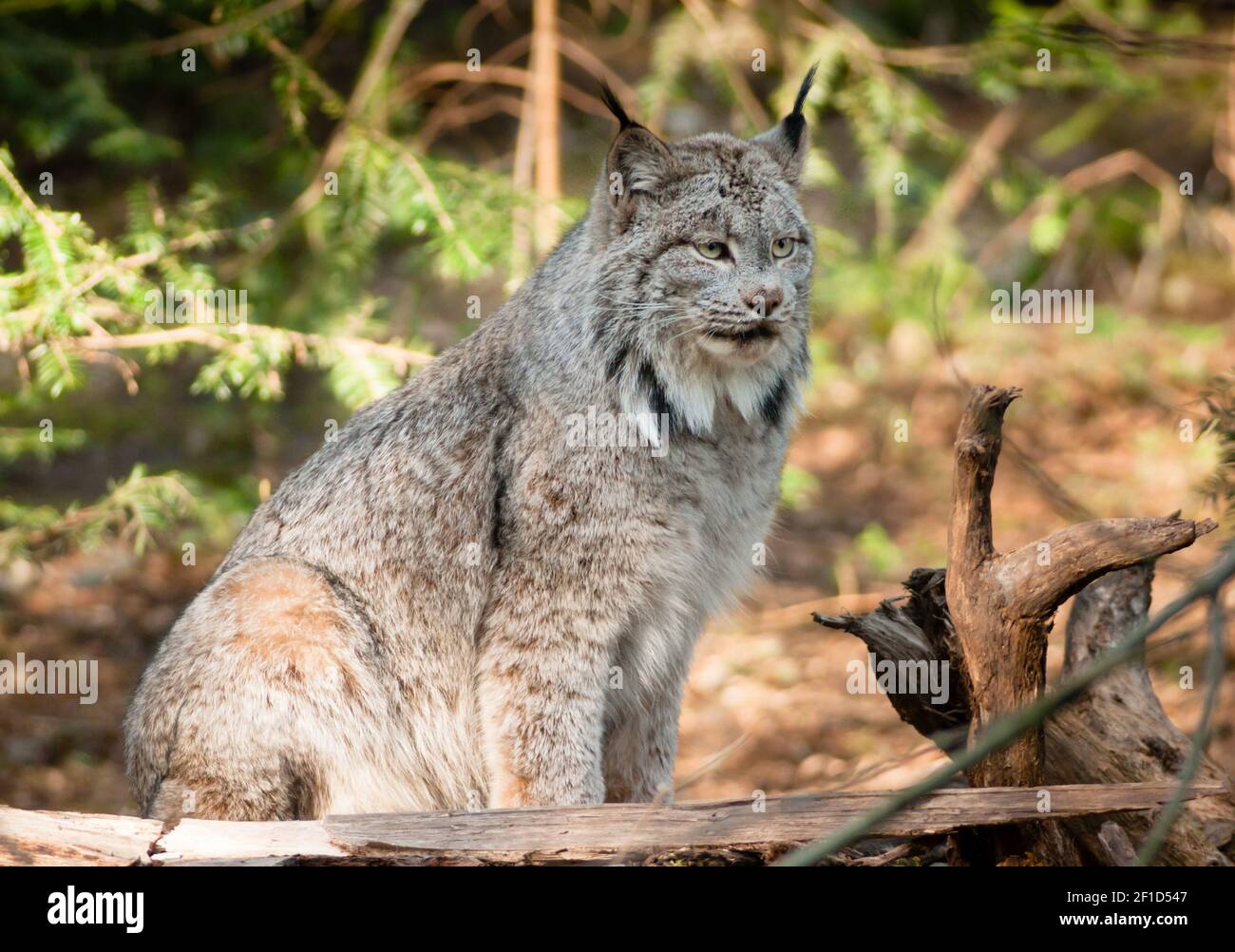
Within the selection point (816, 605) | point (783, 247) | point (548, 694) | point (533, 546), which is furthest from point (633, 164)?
point (816, 605)

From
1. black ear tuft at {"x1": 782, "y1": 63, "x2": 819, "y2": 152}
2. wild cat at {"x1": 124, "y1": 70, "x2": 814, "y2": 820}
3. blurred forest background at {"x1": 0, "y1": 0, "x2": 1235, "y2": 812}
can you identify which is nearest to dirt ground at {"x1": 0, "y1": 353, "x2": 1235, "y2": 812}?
blurred forest background at {"x1": 0, "y1": 0, "x2": 1235, "y2": 812}

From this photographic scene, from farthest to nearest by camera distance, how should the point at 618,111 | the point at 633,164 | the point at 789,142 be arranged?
the point at 789,142 < the point at 633,164 < the point at 618,111

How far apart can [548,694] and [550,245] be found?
11.3 ft

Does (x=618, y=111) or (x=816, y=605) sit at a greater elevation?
(x=618, y=111)

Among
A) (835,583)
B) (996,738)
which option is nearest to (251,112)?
(835,583)

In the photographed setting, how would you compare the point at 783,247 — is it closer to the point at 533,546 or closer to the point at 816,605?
the point at 533,546

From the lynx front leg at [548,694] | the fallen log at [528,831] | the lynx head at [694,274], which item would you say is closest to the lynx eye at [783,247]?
the lynx head at [694,274]

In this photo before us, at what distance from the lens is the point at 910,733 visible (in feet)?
26.3

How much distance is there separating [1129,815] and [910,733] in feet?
11.5

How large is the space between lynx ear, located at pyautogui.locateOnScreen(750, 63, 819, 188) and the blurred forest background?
98cm

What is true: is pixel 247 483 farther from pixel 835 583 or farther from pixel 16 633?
pixel 835 583

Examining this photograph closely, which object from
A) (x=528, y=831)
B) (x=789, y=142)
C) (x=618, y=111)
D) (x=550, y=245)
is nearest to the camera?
(x=528, y=831)

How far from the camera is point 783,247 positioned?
5.00 meters

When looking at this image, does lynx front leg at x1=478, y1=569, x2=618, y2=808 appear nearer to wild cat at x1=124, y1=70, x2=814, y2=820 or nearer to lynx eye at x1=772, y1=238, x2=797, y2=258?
wild cat at x1=124, y1=70, x2=814, y2=820
